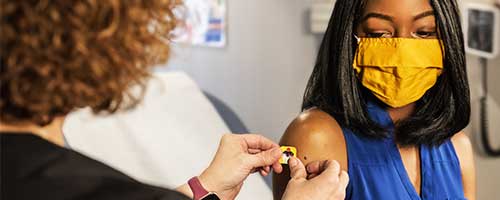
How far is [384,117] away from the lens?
1.56 meters

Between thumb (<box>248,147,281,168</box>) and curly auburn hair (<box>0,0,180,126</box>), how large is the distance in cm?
56

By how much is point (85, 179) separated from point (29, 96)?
0.10 metres

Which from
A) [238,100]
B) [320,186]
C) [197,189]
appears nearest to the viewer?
[320,186]

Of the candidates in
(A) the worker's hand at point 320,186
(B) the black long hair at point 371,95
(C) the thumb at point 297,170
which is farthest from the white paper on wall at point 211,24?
(A) the worker's hand at point 320,186

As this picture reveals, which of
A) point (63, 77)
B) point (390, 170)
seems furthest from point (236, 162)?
point (63, 77)

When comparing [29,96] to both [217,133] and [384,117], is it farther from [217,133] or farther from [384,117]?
[217,133]

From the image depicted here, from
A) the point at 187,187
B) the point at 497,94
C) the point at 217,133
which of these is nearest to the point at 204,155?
the point at 217,133

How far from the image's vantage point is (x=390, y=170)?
150cm

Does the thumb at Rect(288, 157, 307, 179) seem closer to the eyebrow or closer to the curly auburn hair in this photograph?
the eyebrow

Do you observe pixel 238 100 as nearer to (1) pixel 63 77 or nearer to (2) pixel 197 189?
(2) pixel 197 189

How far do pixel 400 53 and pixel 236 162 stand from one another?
1.44 feet

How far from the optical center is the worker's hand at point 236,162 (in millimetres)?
1237

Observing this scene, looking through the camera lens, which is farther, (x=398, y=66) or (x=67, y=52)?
(x=398, y=66)

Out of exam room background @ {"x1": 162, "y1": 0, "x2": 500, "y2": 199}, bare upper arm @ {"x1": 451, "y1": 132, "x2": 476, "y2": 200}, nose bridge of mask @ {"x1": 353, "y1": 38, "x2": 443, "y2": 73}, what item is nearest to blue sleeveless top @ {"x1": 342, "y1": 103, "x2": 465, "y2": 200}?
bare upper arm @ {"x1": 451, "y1": 132, "x2": 476, "y2": 200}
